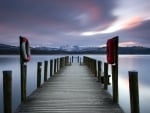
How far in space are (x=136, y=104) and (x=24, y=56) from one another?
450cm

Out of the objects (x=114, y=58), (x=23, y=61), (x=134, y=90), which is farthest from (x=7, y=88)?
(x=114, y=58)

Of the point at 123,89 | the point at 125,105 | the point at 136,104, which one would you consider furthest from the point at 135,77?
the point at 123,89

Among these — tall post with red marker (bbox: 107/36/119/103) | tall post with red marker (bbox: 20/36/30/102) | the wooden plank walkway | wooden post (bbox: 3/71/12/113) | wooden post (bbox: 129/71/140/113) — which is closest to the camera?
wooden post (bbox: 129/71/140/113)

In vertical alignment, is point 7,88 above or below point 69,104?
above

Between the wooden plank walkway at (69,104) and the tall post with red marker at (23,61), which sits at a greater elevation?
the tall post with red marker at (23,61)

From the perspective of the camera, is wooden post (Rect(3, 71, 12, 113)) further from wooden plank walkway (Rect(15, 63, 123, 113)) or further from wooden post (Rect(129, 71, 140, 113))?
wooden post (Rect(129, 71, 140, 113))

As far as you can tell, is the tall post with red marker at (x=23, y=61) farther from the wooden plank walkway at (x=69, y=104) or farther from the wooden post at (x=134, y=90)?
the wooden post at (x=134, y=90)

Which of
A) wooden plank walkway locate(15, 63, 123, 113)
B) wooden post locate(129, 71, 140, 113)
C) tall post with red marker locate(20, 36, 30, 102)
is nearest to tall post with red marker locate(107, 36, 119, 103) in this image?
wooden plank walkway locate(15, 63, 123, 113)

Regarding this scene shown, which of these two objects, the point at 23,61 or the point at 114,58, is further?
the point at 23,61

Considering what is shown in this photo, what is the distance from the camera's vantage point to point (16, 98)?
77.1 feet

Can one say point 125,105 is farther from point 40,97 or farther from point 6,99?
A: point 6,99

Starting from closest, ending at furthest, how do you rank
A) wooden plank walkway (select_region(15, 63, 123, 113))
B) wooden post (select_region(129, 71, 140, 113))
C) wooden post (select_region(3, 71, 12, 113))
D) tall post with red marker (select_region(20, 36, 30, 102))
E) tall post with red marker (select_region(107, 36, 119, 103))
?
wooden post (select_region(129, 71, 140, 113)) < wooden post (select_region(3, 71, 12, 113)) < wooden plank walkway (select_region(15, 63, 123, 113)) < tall post with red marker (select_region(107, 36, 119, 103)) < tall post with red marker (select_region(20, 36, 30, 102))

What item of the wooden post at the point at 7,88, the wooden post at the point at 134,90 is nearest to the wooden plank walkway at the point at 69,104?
the wooden post at the point at 7,88

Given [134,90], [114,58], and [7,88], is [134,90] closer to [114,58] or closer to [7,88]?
[114,58]
